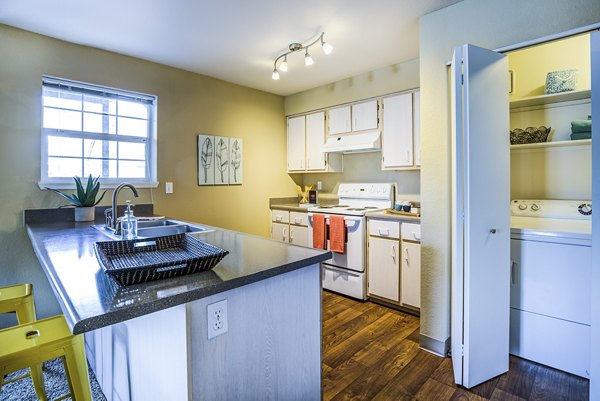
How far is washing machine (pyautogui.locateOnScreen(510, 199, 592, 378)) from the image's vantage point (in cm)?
185

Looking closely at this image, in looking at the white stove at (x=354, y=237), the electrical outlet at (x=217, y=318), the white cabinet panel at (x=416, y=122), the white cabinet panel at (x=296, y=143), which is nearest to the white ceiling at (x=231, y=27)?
the white cabinet panel at (x=416, y=122)

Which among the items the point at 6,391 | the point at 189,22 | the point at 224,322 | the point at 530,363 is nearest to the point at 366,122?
the point at 189,22

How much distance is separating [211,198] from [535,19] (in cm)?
309

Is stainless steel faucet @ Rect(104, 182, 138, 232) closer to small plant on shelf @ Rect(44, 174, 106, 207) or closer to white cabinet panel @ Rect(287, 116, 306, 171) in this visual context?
small plant on shelf @ Rect(44, 174, 106, 207)

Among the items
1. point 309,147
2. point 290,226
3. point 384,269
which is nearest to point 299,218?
point 290,226

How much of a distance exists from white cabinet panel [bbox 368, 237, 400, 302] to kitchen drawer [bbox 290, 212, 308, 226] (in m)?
0.86

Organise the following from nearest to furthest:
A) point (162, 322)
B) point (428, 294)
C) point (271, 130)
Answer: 1. point (162, 322)
2. point (428, 294)
3. point (271, 130)

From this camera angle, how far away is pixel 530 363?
6.70 ft

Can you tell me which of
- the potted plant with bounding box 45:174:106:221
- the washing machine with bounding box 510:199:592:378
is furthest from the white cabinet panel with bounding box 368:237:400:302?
the potted plant with bounding box 45:174:106:221

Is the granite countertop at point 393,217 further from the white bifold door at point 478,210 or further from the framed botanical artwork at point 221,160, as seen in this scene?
the framed botanical artwork at point 221,160

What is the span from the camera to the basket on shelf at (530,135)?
7.49 feet

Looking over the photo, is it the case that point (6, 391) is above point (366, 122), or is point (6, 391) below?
below

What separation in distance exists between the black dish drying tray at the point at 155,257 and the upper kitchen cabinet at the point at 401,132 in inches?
94.6

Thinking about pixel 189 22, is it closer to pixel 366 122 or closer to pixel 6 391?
Answer: pixel 366 122
